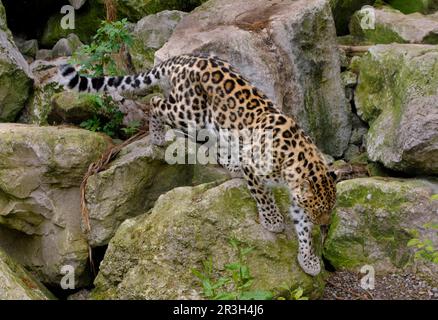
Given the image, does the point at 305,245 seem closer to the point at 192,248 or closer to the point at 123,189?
the point at 192,248

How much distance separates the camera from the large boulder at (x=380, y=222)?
7.77m

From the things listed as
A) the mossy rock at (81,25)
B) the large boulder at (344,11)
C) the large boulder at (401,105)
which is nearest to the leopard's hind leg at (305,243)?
the large boulder at (401,105)

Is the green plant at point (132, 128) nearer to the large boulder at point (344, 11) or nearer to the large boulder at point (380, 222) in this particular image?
the large boulder at point (380, 222)

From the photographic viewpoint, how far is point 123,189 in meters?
8.63

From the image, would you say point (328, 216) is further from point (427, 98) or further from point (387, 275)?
point (427, 98)

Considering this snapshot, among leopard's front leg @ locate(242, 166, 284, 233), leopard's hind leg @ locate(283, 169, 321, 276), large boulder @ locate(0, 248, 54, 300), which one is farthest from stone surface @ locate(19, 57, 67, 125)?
leopard's hind leg @ locate(283, 169, 321, 276)

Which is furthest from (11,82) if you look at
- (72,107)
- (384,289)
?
(384,289)

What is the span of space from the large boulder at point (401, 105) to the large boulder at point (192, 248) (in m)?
1.77

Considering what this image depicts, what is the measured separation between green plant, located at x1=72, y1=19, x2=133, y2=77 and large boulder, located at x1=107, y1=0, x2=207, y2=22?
3.35 meters

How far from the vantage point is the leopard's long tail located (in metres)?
7.90

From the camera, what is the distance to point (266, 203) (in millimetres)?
7250

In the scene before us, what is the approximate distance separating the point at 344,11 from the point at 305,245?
637cm

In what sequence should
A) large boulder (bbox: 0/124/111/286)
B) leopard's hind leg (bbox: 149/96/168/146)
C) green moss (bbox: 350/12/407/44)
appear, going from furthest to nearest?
green moss (bbox: 350/12/407/44), leopard's hind leg (bbox: 149/96/168/146), large boulder (bbox: 0/124/111/286)

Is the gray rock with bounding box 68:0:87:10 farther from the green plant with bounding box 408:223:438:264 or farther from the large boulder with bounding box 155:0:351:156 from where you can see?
the green plant with bounding box 408:223:438:264
